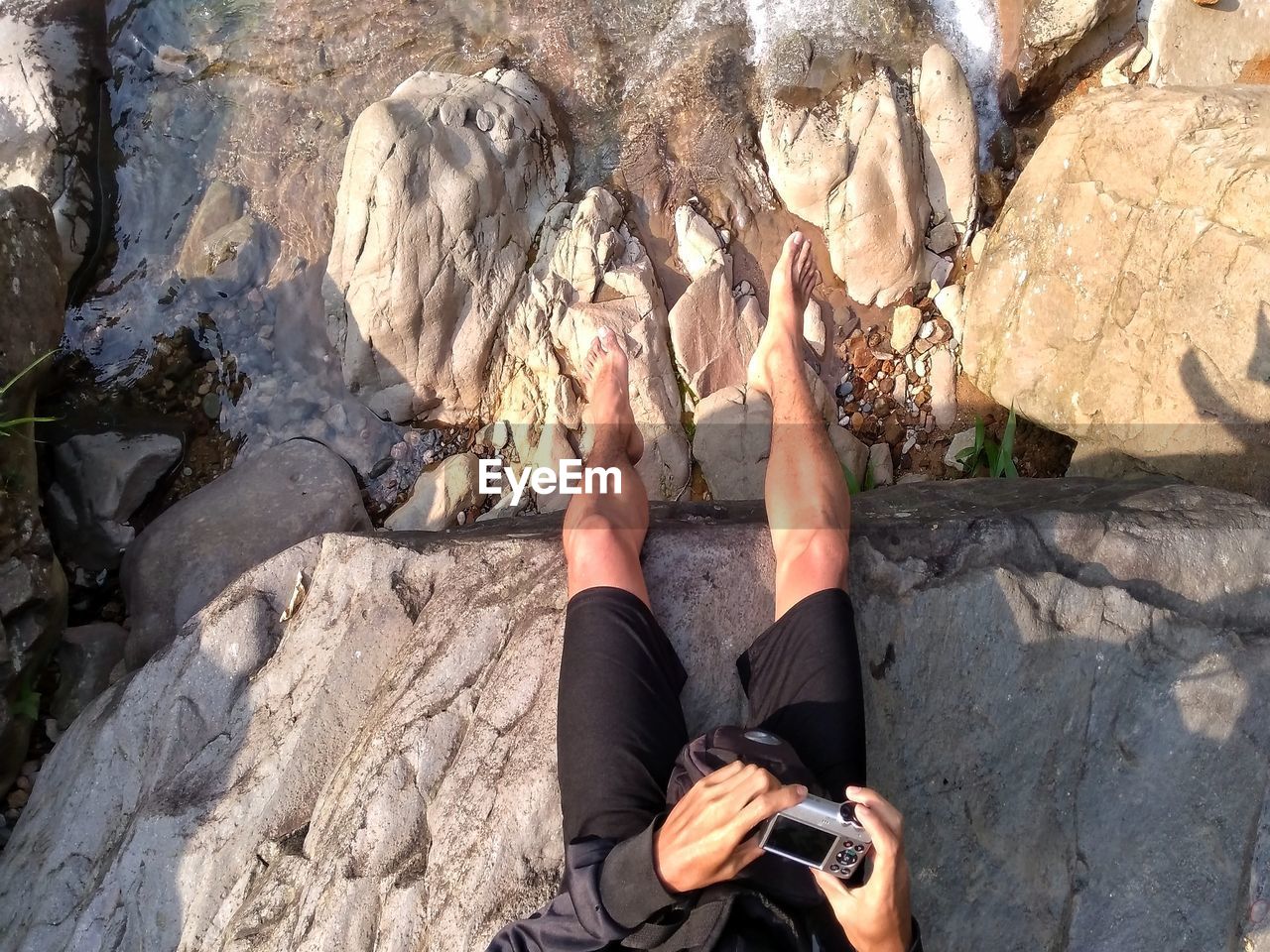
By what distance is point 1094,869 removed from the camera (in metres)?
2.39

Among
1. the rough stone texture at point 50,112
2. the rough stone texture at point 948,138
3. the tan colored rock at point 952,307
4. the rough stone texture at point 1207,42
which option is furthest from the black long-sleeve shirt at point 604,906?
the rough stone texture at point 1207,42

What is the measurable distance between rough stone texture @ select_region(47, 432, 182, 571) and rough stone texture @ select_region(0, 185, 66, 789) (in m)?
0.36

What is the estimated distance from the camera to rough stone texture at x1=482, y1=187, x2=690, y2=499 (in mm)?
4074

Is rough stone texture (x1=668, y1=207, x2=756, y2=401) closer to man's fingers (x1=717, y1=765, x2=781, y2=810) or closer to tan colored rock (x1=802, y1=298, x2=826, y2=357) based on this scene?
tan colored rock (x1=802, y1=298, x2=826, y2=357)

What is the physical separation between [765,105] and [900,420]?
5.96ft

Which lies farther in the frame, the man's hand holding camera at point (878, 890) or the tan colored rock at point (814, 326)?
the tan colored rock at point (814, 326)

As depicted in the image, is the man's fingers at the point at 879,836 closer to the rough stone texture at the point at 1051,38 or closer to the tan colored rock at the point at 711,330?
the tan colored rock at the point at 711,330

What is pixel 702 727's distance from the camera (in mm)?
2557

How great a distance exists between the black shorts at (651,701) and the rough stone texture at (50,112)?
146 inches

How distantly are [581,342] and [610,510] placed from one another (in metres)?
1.52

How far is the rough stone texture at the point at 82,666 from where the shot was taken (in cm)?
365

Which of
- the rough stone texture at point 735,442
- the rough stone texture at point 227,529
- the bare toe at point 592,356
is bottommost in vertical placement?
the rough stone texture at point 227,529

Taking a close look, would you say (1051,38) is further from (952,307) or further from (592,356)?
(592,356)

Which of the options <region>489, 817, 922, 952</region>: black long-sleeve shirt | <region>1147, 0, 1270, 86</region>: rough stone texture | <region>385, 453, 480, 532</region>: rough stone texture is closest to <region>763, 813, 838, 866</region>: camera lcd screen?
<region>489, 817, 922, 952</region>: black long-sleeve shirt
